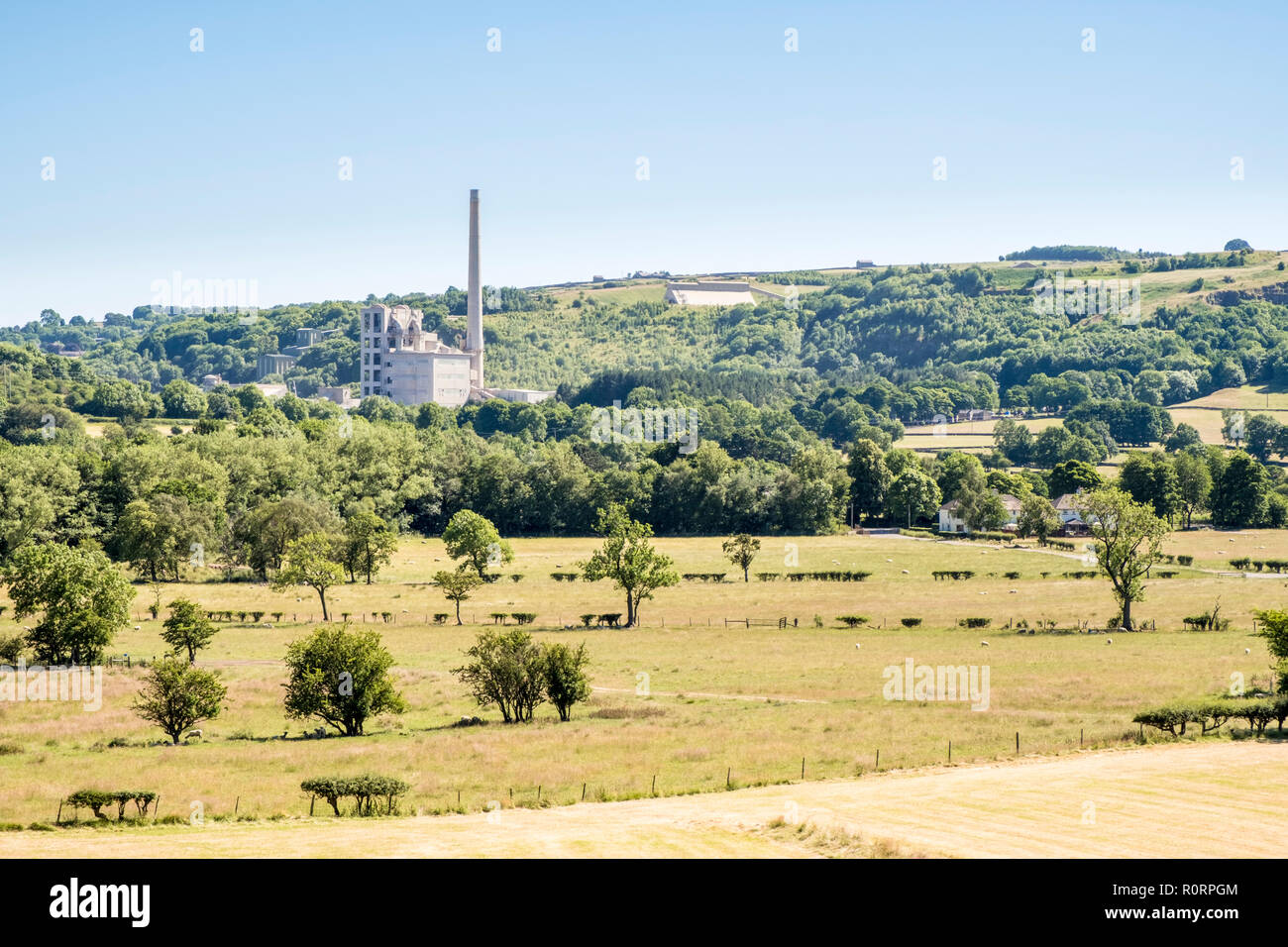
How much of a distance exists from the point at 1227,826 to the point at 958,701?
2050 centimetres

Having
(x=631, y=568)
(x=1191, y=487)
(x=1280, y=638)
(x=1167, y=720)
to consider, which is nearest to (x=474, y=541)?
(x=631, y=568)

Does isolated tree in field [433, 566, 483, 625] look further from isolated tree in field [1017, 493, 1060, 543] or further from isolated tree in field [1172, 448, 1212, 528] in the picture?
isolated tree in field [1172, 448, 1212, 528]

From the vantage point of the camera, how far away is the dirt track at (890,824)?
2466cm

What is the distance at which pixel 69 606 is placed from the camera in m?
55.9

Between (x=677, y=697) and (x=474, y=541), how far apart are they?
43.0m

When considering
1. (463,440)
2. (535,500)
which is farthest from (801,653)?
(463,440)

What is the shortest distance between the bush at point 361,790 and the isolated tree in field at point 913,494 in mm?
105551

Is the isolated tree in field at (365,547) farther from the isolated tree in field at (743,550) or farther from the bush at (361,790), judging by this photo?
the bush at (361,790)

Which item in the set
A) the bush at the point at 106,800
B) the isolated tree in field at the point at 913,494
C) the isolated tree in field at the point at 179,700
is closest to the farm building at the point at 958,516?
the isolated tree in field at the point at 913,494

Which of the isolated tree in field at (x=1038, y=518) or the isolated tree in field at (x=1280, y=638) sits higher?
the isolated tree in field at (x=1038, y=518)

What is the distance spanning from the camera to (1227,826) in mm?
26828

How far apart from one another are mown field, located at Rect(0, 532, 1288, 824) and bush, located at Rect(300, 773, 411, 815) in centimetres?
65

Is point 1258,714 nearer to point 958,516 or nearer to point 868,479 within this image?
point 958,516
